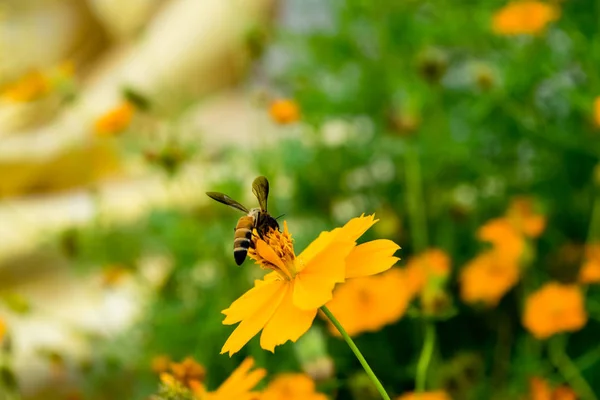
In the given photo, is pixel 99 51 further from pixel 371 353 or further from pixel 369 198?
pixel 371 353

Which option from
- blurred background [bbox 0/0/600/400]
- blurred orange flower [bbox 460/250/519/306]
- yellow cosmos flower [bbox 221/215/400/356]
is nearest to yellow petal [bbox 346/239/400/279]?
yellow cosmos flower [bbox 221/215/400/356]

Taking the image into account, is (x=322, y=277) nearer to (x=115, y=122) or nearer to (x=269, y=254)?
(x=269, y=254)

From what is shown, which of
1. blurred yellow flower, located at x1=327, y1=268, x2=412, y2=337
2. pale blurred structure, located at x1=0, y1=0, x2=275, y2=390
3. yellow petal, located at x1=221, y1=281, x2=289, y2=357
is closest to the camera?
yellow petal, located at x1=221, y1=281, x2=289, y2=357

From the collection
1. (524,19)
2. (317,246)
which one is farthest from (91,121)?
(317,246)

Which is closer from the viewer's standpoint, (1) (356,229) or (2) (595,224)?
(1) (356,229)

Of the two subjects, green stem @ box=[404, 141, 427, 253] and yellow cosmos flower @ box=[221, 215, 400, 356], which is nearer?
yellow cosmos flower @ box=[221, 215, 400, 356]

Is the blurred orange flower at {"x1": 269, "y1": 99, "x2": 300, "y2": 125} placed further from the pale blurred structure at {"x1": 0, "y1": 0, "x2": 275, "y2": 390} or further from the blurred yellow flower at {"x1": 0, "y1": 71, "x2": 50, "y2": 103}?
the blurred yellow flower at {"x1": 0, "y1": 71, "x2": 50, "y2": 103}

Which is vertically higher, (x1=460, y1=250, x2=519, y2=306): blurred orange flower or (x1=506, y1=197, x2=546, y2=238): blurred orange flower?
(x1=506, y1=197, x2=546, y2=238): blurred orange flower

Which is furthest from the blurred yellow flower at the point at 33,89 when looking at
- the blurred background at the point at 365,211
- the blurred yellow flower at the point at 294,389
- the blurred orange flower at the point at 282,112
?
the blurred yellow flower at the point at 294,389
